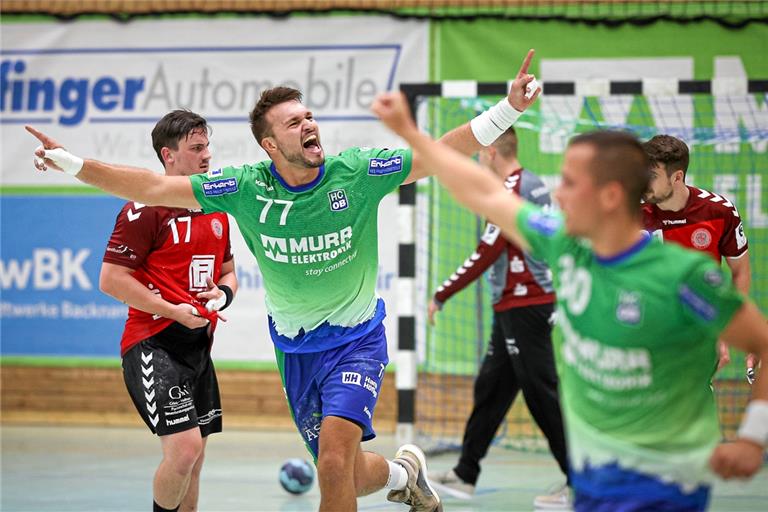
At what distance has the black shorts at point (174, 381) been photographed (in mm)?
5367

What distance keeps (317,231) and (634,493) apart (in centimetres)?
214

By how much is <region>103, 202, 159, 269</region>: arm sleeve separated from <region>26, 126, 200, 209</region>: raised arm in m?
0.76

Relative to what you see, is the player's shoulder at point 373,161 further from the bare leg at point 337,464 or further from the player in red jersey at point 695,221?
the player in red jersey at point 695,221

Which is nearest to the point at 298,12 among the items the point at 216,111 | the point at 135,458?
the point at 216,111

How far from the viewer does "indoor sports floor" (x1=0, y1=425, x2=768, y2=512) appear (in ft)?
23.5

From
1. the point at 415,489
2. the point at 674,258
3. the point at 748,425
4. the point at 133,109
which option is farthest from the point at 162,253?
the point at 133,109

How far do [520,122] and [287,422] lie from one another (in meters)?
3.68

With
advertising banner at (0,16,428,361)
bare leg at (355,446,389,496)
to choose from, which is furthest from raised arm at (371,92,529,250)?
advertising banner at (0,16,428,361)

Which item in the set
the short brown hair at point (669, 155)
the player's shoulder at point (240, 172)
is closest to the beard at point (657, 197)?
the short brown hair at point (669, 155)

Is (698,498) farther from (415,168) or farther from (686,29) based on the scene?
(686,29)

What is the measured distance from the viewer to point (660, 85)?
8516 mm

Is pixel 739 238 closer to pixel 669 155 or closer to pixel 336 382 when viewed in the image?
pixel 669 155

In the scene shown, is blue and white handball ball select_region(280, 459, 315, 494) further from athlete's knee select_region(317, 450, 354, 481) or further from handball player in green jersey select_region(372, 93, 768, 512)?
handball player in green jersey select_region(372, 93, 768, 512)

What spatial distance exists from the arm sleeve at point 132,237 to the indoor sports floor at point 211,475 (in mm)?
2132
